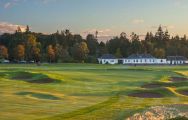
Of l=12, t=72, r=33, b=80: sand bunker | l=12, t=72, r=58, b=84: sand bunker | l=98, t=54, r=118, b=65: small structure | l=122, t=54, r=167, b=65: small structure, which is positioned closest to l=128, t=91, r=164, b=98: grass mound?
l=12, t=72, r=58, b=84: sand bunker

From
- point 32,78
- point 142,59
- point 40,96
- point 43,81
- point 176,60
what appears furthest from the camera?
point 142,59

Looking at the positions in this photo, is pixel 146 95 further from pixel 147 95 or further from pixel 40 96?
pixel 40 96

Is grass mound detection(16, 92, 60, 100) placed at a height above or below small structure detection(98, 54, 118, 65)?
below

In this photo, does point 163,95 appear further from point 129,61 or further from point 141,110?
point 129,61

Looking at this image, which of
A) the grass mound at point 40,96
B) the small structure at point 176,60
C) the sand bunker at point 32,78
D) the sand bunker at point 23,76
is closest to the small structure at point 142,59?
the small structure at point 176,60

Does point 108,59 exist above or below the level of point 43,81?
above

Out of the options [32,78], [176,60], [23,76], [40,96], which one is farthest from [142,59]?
[40,96]

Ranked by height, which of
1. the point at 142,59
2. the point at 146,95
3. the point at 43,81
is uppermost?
the point at 142,59

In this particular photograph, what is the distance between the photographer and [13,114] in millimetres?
26516

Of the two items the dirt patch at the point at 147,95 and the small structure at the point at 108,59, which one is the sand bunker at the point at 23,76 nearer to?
the dirt patch at the point at 147,95

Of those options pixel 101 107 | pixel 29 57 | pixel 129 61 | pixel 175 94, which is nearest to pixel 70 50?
pixel 29 57

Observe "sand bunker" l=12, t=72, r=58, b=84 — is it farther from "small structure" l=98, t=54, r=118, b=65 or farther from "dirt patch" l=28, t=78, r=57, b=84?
"small structure" l=98, t=54, r=118, b=65

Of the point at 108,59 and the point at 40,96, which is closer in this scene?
the point at 40,96

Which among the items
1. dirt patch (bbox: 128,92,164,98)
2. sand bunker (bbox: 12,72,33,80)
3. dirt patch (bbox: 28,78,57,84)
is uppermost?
sand bunker (bbox: 12,72,33,80)
